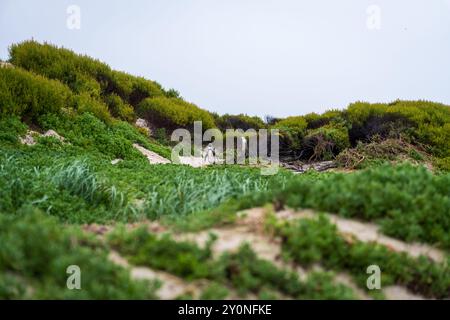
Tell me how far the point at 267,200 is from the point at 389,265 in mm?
1166

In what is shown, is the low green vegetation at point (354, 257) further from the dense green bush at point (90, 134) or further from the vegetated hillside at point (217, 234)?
the dense green bush at point (90, 134)

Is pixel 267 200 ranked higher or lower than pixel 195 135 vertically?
lower

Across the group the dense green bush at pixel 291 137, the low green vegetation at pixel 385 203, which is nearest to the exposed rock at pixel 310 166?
the dense green bush at pixel 291 137

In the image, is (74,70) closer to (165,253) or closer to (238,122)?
(238,122)

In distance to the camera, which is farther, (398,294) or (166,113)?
(166,113)

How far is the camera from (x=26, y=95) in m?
11.7

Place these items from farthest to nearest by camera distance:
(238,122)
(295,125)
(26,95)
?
(238,122), (295,125), (26,95)

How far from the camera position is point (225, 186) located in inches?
238

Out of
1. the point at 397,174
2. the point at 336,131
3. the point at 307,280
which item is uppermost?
the point at 336,131

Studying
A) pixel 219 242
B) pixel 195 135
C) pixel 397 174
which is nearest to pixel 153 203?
pixel 219 242

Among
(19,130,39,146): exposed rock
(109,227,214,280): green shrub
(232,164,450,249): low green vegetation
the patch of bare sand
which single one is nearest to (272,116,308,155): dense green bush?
(19,130,39,146): exposed rock

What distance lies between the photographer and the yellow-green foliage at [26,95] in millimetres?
11281

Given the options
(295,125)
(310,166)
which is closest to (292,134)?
(295,125)

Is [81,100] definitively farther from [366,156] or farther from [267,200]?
[267,200]
